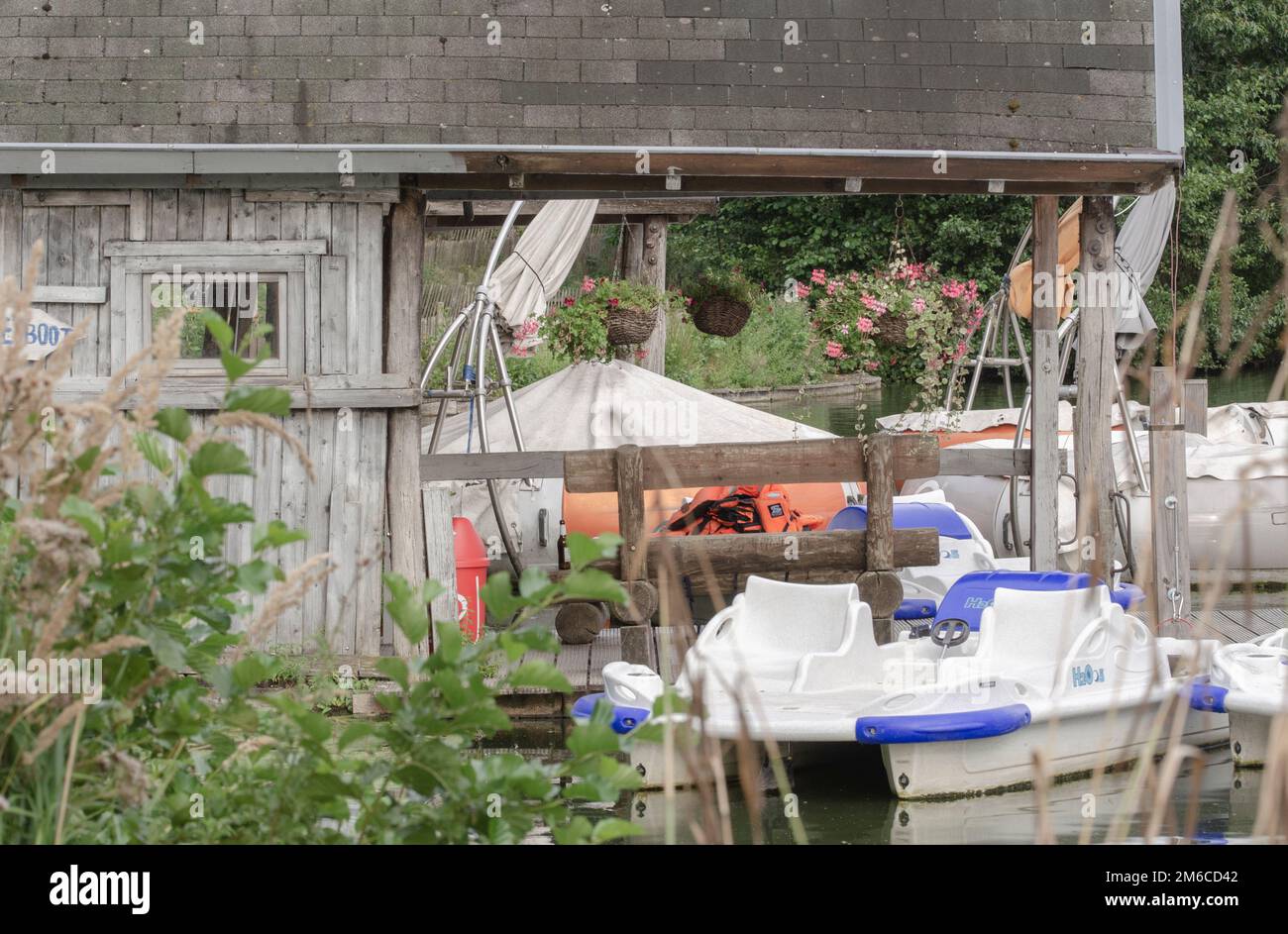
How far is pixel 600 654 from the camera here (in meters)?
10.3

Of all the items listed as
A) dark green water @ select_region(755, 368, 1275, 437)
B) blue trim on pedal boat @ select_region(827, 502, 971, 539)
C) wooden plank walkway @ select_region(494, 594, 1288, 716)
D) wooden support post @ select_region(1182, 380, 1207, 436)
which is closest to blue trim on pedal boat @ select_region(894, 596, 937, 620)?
wooden plank walkway @ select_region(494, 594, 1288, 716)

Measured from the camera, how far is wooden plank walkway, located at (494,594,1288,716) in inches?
367

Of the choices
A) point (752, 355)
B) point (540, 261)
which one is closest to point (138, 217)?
point (540, 261)

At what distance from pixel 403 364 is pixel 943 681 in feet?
11.7

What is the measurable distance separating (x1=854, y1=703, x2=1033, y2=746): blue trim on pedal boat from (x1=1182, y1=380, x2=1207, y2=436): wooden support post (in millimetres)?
4388

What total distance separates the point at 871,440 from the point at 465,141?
3.02m

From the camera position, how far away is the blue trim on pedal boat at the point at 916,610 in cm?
960

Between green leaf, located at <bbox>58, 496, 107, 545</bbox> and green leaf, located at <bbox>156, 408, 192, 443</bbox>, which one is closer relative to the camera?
green leaf, located at <bbox>58, 496, 107, 545</bbox>

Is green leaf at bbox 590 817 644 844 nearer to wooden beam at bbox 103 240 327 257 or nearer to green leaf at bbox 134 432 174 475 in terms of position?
green leaf at bbox 134 432 174 475

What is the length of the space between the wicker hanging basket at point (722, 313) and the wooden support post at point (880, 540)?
147 inches

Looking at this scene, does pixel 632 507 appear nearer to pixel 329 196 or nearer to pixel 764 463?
pixel 764 463

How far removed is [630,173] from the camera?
29.6 ft

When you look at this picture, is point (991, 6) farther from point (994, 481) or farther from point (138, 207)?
point (994, 481)

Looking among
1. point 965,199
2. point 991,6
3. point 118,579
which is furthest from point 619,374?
point 965,199
